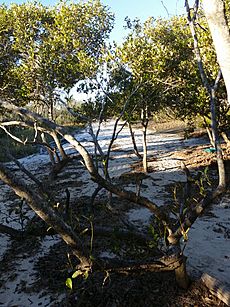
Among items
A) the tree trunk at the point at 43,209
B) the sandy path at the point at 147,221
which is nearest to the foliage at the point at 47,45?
the sandy path at the point at 147,221

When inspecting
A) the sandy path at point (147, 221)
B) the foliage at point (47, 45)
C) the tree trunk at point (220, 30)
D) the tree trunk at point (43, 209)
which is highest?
the foliage at point (47, 45)

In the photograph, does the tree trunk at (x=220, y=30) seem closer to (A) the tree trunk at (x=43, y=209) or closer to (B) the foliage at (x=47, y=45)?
(A) the tree trunk at (x=43, y=209)

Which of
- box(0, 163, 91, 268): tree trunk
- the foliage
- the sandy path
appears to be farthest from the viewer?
the foliage

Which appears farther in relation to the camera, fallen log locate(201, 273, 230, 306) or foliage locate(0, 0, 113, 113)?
foliage locate(0, 0, 113, 113)

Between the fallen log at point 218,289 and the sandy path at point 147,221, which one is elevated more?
the fallen log at point 218,289

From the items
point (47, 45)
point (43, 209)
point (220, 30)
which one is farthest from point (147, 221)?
point (47, 45)

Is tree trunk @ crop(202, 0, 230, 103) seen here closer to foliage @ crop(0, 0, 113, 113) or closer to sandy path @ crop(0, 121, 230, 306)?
sandy path @ crop(0, 121, 230, 306)

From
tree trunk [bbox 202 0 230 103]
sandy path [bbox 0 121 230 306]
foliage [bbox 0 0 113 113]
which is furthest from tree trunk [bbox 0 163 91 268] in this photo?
foliage [bbox 0 0 113 113]

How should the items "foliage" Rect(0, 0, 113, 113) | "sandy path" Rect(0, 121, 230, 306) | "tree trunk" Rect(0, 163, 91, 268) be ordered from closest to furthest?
"tree trunk" Rect(0, 163, 91, 268)
"sandy path" Rect(0, 121, 230, 306)
"foliage" Rect(0, 0, 113, 113)

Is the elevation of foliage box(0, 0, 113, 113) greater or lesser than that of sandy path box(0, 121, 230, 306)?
greater

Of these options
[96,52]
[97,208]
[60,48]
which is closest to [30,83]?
[60,48]

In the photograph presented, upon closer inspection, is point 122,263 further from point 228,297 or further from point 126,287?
point 228,297

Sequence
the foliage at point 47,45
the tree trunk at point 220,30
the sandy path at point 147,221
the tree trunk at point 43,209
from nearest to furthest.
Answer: the tree trunk at point 220,30, the tree trunk at point 43,209, the sandy path at point 147,221, the foliage at point 47,45

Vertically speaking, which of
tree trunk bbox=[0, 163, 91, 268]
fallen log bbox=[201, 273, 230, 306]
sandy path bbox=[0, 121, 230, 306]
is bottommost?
sandy path bbox=[0, 121, 230, 306]
